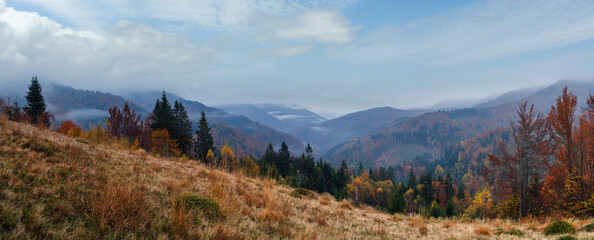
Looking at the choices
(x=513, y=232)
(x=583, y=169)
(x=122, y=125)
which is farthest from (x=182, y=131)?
(x=583, y=169)

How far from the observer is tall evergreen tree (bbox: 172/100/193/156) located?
150 ft

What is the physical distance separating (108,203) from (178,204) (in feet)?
4.22

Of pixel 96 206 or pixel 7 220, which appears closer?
pixel 7 220

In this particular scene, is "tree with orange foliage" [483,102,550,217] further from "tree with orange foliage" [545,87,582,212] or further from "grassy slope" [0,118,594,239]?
"grassy slope" [0,118,594,239]

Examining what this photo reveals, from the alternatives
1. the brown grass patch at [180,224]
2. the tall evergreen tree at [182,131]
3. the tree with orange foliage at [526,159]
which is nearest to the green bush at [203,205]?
the brown grass patch at [180,224]

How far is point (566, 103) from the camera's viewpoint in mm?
18531

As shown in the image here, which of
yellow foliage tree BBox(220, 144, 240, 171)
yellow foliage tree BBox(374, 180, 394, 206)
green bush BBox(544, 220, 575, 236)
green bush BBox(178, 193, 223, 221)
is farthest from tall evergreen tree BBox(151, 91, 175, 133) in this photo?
yellow foliage tree BBox(374, 180, 394, 206)

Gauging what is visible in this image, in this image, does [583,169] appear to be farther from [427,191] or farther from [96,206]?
[427,191]

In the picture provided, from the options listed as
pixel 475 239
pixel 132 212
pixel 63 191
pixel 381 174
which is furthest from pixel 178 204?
pixel 381 174

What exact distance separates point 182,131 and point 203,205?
4682 cm

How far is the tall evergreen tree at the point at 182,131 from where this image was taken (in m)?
45.7

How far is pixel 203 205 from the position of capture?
501cm

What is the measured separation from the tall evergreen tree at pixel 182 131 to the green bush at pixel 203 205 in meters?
44.7

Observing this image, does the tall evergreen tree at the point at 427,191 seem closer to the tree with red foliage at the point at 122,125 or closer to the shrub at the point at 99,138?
the tree with red foliage at the point at 122,125
